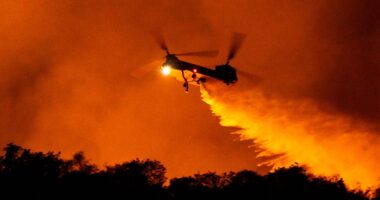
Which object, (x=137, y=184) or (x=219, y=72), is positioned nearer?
(x=219, y=72)

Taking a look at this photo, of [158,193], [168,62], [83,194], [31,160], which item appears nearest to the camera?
[168,62]

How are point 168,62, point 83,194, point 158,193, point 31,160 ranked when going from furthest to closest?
point 31,160 < point 158,193 < point 83,194 < point 168,62

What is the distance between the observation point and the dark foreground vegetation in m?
90.6

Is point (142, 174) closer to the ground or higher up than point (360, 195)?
higher up

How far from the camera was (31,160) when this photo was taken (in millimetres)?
111938

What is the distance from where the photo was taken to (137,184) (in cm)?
10138

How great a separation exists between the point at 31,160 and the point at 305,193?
49.2m

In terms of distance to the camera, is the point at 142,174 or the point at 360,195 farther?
the point at 142,174

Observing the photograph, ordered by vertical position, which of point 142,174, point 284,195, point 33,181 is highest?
point 142,174

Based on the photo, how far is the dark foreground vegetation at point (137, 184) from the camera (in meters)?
90.6

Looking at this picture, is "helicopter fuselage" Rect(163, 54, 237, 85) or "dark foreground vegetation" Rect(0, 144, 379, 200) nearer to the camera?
"helicopter fuselage" Rect(163, 54, 237, 85)

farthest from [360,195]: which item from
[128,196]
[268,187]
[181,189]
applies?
[128,196]

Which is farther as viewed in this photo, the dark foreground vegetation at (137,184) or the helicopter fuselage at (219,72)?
the dark foreground vegetation at (137,184)

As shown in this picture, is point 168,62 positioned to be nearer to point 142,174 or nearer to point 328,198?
point 328,198
